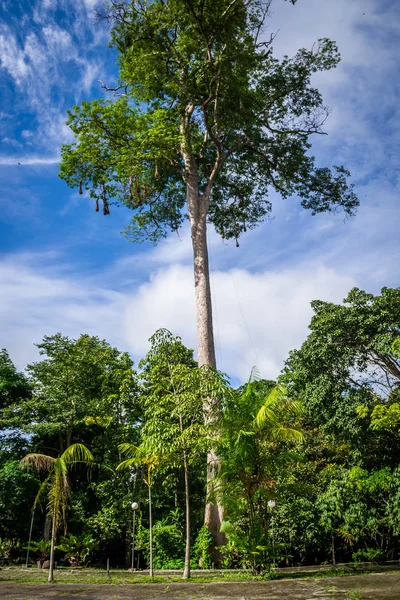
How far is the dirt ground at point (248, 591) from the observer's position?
18.8 ft

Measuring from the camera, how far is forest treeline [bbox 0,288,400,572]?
8750 mm

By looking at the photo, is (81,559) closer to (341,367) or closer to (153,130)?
(341,367)

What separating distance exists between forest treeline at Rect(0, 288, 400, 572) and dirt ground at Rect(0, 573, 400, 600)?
1.20m

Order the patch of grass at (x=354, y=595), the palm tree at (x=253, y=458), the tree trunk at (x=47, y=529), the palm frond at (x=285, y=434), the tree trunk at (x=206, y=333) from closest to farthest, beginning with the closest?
the patch of grass at (x=354, y=595), the palm tree at (x=253, y=458), the palm frond at (x=285, y=434), the tree trunk at (x=206, y=333), the tree trunk at (x=47, y=529)

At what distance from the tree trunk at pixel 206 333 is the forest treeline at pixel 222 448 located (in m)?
0.21

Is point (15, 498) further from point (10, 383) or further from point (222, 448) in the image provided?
point (222, 448)

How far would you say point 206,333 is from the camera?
12.3 meters

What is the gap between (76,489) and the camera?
18.8 m

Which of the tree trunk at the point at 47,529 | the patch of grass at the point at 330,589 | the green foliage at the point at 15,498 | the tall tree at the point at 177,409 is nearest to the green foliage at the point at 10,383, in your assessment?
the green foliage at the point at 15,498

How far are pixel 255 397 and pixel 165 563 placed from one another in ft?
23.3

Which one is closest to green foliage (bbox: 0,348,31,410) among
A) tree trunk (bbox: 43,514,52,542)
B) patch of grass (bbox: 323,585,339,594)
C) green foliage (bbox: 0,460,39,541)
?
green foliage (bbox: 0,460,39,541)

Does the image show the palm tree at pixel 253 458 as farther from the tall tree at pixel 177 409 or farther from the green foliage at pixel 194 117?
the green foliage at pixel 194 117

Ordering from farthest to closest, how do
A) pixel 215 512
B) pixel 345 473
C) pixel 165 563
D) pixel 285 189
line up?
pixel 285 189 < pixel 345 473 < pixel 165 563 < pixel 215 512

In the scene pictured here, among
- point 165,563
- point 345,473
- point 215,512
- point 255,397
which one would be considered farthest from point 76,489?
point 255,397
